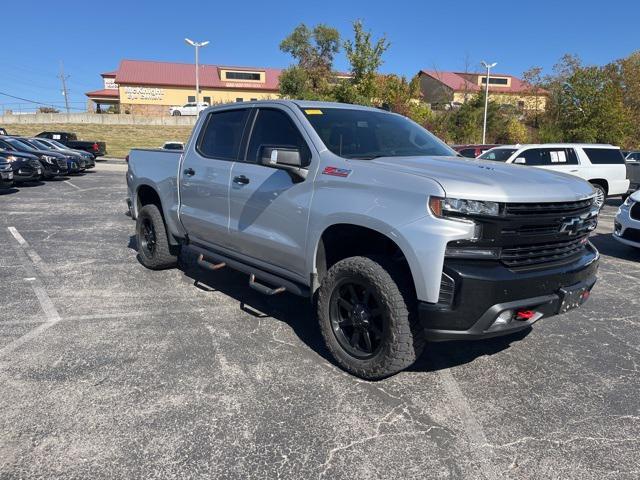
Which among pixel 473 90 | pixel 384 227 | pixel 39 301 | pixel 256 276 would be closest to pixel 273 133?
pixel 256 276

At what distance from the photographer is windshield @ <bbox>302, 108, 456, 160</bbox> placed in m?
3.95

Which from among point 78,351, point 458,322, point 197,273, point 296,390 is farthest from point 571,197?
point 197,273

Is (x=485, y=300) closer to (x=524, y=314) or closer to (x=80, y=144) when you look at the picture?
(x=524, y=314)

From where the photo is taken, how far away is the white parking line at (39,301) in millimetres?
4074

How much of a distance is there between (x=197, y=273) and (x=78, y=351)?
244 cm

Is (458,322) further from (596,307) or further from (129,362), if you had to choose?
(596,307)

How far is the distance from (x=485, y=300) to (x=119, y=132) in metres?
46.2

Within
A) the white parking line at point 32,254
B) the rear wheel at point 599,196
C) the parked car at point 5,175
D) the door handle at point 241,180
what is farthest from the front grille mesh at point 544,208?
the parked car at point 5,175

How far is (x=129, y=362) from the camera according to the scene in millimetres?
3771

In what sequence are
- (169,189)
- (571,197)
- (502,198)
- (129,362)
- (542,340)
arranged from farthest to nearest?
(169,189) → (542,340) → (129,362) → (571,197) → (502,198)

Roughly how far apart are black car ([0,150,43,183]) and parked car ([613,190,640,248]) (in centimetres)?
1596

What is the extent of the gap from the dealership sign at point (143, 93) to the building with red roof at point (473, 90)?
30.1 m

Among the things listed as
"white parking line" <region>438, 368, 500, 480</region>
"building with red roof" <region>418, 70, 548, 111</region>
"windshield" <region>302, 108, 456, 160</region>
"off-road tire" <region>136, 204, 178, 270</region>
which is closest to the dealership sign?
"building with red roof" <region>418, 70, 548, 111</region>

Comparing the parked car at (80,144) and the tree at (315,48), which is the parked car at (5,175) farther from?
the tree at (315,48)
